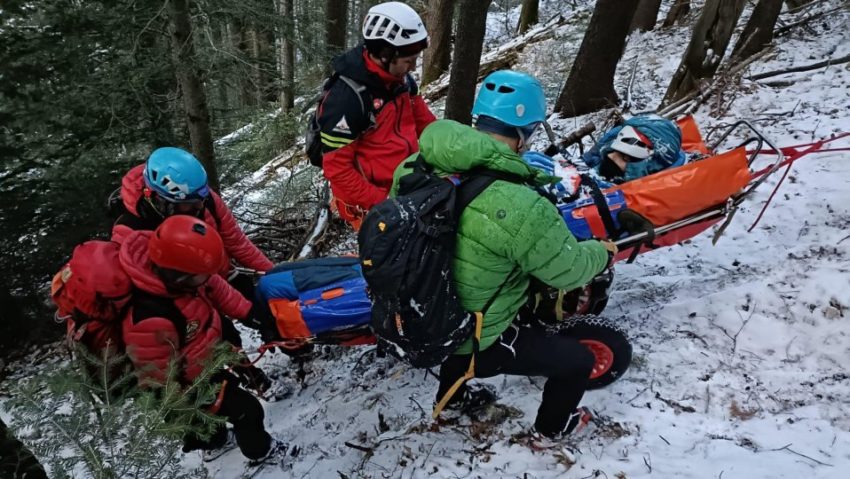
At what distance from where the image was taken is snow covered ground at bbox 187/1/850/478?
9.86ft

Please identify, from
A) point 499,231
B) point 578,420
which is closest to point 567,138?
point 578,420

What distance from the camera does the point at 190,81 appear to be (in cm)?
646

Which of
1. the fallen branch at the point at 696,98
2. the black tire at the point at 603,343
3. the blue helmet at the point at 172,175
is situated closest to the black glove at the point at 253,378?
the blue helmet at the point at 172,175

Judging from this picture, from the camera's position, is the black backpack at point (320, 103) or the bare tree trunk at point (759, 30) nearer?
the black backpack at point (320, 103)

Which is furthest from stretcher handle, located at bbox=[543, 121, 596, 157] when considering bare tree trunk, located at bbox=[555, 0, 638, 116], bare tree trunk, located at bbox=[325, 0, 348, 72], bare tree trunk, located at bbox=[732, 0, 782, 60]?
bare tree trunk, located at bbox=[325, 0, 348, 72]

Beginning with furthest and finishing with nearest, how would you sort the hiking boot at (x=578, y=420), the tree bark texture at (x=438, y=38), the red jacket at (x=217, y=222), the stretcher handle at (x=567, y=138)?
the tree bark texture at (x=438, y=38) < the stretcher handle at (x=567, y=138) < the red jacket at (x=217, y=222) < the hiking boot at (x=578, y=420)

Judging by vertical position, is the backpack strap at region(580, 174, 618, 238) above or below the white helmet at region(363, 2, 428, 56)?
below

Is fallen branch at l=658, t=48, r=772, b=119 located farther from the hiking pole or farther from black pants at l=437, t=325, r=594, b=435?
the hiking pole

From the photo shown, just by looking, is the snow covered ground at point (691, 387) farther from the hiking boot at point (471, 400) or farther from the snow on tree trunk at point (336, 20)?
the snow on tree trunk at point (336, 20)

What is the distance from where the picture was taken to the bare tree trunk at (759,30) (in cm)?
741

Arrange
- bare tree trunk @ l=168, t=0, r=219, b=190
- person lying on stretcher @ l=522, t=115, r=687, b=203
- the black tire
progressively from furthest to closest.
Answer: bare tree trunk @ l=168, t=0, r=219, b=190 < person lying on stretcher @ l=522, t=115, r=687, b=203 < the black tire

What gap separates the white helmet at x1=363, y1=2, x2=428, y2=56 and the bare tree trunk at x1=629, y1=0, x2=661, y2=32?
9.52 metres

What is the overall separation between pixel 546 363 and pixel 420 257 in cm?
106

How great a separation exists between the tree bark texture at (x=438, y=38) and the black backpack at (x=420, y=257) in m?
9.72
